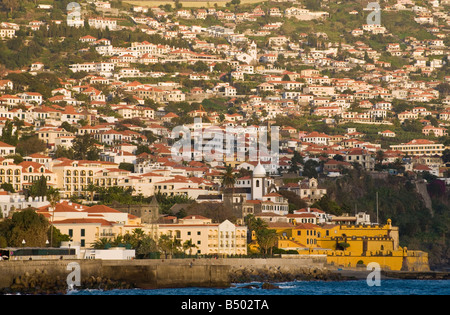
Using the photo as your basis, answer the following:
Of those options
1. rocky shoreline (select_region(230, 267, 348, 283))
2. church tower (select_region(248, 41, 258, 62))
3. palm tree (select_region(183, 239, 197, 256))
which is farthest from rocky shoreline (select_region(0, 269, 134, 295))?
church tower (select_region(248, 41, 258, 62))

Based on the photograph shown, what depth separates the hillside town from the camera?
262 feet

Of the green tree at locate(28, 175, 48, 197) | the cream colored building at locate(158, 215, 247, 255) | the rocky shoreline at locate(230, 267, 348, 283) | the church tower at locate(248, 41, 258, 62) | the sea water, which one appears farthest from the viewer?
the church tower at locate(248, 41, 258, 62)

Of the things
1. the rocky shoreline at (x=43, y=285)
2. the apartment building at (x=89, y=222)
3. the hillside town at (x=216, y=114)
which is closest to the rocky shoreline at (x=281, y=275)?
the hillside town at (x=216, y=114)

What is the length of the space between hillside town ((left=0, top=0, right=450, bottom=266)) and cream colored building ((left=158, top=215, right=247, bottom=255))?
0.28 ft

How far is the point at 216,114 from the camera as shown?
12612cm

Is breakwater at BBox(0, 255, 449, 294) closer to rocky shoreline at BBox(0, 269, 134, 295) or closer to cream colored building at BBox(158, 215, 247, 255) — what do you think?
rocky shoreline at BBox(0, 269, 134, 295)

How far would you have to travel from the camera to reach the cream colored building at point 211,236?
7019 cm

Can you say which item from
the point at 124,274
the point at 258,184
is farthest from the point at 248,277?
the point at 258,184

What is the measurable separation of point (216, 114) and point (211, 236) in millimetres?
56271

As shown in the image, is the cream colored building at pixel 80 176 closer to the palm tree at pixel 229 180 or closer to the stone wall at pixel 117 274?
the palm tree at pixel 229 180

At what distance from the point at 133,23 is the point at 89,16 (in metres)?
8.08

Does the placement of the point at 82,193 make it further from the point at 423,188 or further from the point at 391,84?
the point at 391,84

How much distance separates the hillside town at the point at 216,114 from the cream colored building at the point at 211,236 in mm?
85

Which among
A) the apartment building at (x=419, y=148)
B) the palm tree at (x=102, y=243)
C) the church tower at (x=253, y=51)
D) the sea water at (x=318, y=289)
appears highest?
the church tower at (x=253, y=51)
